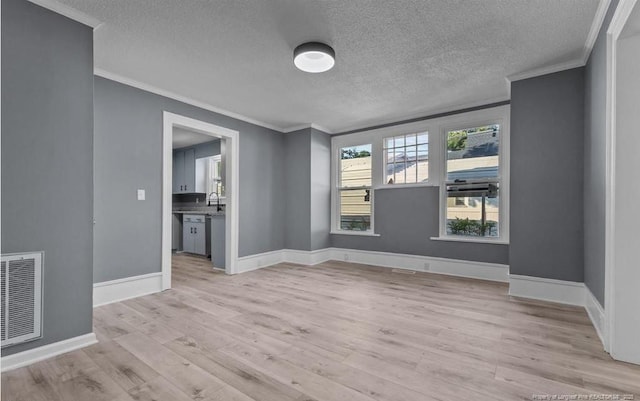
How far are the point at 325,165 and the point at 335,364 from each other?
4.16 meters

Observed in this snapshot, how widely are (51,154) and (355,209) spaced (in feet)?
14.4

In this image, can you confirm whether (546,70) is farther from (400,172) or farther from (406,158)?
(400,172)

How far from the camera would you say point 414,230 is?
4.79 metres

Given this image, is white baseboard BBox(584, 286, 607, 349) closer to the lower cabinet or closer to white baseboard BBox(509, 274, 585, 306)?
white baseboard BBox(509, 274, 585, 306)

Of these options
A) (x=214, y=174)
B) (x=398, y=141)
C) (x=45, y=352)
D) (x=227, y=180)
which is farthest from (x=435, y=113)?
(x=45, y=352)

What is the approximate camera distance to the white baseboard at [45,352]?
6.11 feet

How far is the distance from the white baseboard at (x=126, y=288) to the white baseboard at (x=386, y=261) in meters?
1.29

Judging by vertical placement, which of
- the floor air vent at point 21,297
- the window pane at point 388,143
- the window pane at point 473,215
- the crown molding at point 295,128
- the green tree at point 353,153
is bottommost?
the floor air vent at point 21,297

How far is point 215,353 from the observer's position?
2070 millimetres

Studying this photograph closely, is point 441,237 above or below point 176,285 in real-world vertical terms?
above

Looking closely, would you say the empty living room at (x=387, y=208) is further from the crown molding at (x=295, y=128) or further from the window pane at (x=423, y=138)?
the crown molding at (x=295, y=128)

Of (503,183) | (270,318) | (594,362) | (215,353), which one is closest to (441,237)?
(503,183)

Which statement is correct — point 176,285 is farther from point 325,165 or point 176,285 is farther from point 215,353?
point 325,165

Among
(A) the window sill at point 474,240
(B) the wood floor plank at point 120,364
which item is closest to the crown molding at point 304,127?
(A) the window sill at point 474,240
